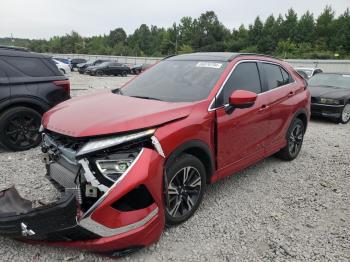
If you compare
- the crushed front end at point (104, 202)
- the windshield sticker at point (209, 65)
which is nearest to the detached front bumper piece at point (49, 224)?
the crushed front end at point (104, 202)

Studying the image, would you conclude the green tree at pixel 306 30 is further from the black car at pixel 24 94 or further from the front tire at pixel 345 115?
the black car at pixel 24 94

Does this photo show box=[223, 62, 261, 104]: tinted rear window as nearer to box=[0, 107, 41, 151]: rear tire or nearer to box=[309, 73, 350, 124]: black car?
box=[0, 107, 41, 151]: rear tire

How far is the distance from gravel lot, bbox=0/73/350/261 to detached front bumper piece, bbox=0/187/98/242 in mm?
351

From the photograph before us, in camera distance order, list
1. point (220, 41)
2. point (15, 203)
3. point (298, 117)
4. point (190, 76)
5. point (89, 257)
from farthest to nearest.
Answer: point (220, 41) → point (298, 117) → point (190, 76) → point (15, 203) → point (89, 257)

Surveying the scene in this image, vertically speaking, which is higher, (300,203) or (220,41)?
(220,41)

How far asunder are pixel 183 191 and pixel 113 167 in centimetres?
99

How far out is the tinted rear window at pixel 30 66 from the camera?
5781 mm

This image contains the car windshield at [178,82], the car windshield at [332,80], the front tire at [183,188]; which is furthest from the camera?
the car windshield at [332,80]

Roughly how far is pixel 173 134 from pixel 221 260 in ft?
4.05

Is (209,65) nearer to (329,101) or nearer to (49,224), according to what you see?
(49,224)

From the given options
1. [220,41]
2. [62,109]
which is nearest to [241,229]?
[62,109]

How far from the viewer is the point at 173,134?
3008 mm

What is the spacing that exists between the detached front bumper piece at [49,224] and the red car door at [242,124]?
5.83ft

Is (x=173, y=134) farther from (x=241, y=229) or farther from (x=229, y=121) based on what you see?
(x=241, y=229)
